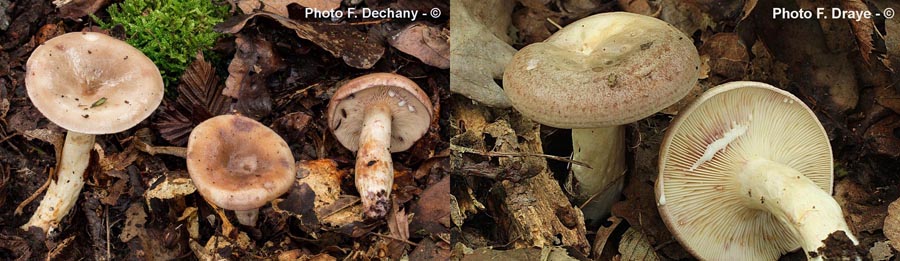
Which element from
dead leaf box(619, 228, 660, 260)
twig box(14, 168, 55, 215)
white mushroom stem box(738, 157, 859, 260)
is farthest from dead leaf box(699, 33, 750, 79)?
twig box(14, 168, 55, 215)

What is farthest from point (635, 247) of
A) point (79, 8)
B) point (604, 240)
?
point (79, 8)

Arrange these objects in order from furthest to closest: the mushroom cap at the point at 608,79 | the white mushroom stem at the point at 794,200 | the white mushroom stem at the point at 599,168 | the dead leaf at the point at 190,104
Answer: the dead leaf at the point at 190,104 < the white mushroom stem at the point at 599,168 < the white mushroom stem at the point at 794,200 < the mushroom cap at the point at 608,79

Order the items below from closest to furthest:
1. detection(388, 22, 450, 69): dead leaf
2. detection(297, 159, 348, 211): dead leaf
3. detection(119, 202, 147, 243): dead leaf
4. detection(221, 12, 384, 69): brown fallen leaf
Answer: detection(119, 202, 147, 243): dead leaf < detection(297, 159, 348, 211): dead leaf < detection(221, 12, 384, 69): brown fallen leaf < detection(388, 22, 450, 69): dead leaf

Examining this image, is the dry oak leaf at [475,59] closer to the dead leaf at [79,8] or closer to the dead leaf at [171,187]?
the dead leaf at [171,187]

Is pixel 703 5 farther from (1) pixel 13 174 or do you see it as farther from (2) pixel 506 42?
(1) pixel 13 174

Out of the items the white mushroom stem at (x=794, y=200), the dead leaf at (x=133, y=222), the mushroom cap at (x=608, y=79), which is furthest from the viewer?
the dead leaf at (x=133, y=222)

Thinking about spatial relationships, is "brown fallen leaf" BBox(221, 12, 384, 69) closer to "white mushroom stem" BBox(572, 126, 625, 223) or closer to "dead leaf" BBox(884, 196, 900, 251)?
"white mushroom stem" BBox(572, 126, 625, 223)

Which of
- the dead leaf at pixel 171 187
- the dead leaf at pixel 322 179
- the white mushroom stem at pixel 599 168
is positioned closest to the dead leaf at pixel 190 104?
the dead leaf at pixel 171 187
